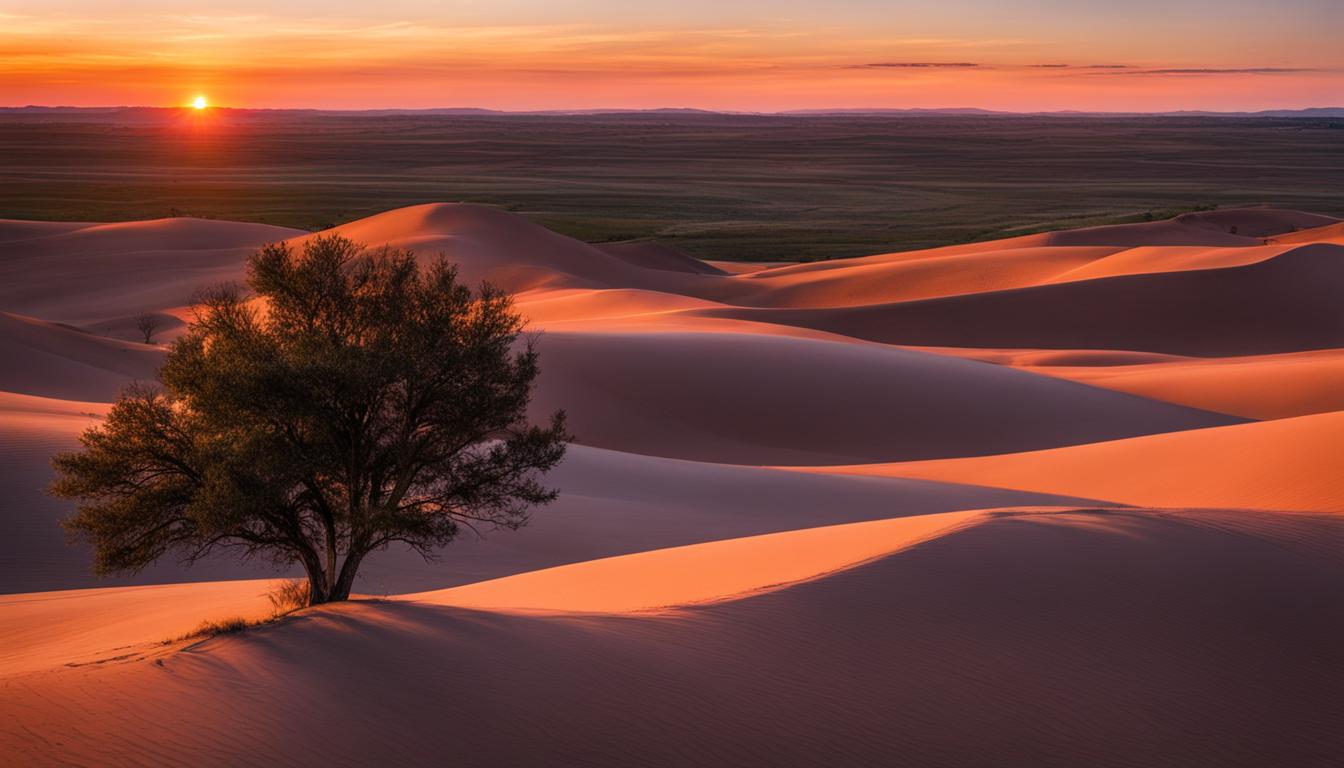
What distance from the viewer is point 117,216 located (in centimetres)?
10100

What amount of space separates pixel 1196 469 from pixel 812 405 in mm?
11021

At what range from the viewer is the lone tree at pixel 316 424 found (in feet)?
35.6

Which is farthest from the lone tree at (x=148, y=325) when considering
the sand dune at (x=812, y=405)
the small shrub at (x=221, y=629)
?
the small shrub at (x=221, y=629)

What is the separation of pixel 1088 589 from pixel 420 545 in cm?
674

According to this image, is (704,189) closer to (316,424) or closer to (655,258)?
(655,258)

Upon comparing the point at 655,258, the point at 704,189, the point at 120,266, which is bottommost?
the point at 120,266

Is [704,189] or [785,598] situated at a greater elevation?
[704,189]

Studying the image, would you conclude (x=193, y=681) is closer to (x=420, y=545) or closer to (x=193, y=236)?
(x=420, y=545)

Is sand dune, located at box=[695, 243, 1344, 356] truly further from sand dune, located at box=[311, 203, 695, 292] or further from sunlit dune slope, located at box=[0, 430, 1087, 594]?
sunlit dune slope, located at box=[0, 430, 1087, 594]

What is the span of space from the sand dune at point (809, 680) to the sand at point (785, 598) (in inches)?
1.1

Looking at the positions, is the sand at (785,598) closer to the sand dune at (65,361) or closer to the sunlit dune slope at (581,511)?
the sunlit dune slope at (581,511)

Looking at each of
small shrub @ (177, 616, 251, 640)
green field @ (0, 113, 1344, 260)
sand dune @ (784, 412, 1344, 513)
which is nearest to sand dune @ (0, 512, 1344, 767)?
small shrub @ (177, 616, 251, 640)

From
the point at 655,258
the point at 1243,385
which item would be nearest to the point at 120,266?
the point at 655,258

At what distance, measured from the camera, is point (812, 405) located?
3011 centimetres
